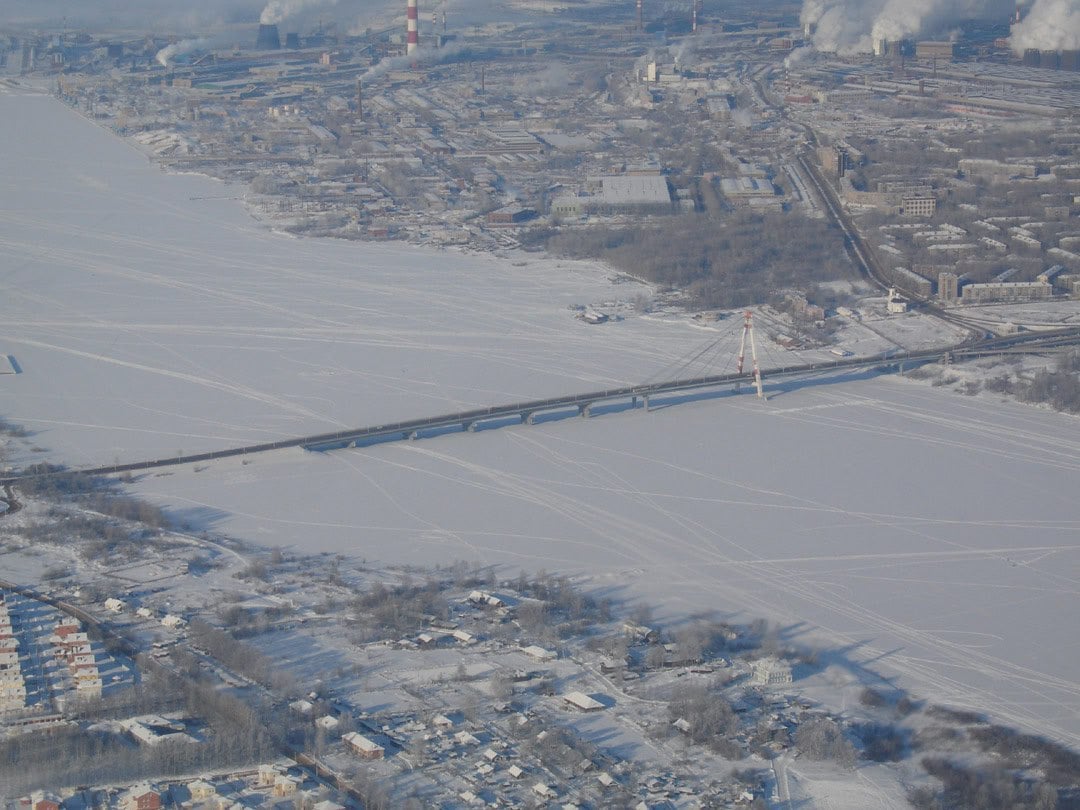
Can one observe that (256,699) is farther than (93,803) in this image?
Yes

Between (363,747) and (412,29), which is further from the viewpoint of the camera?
(412,29)

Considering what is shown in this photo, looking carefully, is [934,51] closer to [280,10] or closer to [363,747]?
[280,10]

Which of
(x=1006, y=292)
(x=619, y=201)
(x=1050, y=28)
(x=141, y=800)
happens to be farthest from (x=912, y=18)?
(x=141, y=800)

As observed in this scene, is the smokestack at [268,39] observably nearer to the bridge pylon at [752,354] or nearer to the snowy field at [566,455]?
the snowy field at [566,455]

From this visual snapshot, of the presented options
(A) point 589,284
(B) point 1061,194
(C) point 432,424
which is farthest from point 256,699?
(B) point 1061,194

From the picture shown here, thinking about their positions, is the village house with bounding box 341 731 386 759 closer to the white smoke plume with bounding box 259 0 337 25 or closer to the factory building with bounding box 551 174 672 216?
the factory building with bounding box 551 174 672 216

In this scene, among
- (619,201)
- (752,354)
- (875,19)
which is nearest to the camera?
(752,354)

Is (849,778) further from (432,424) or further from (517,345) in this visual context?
(517,345)
